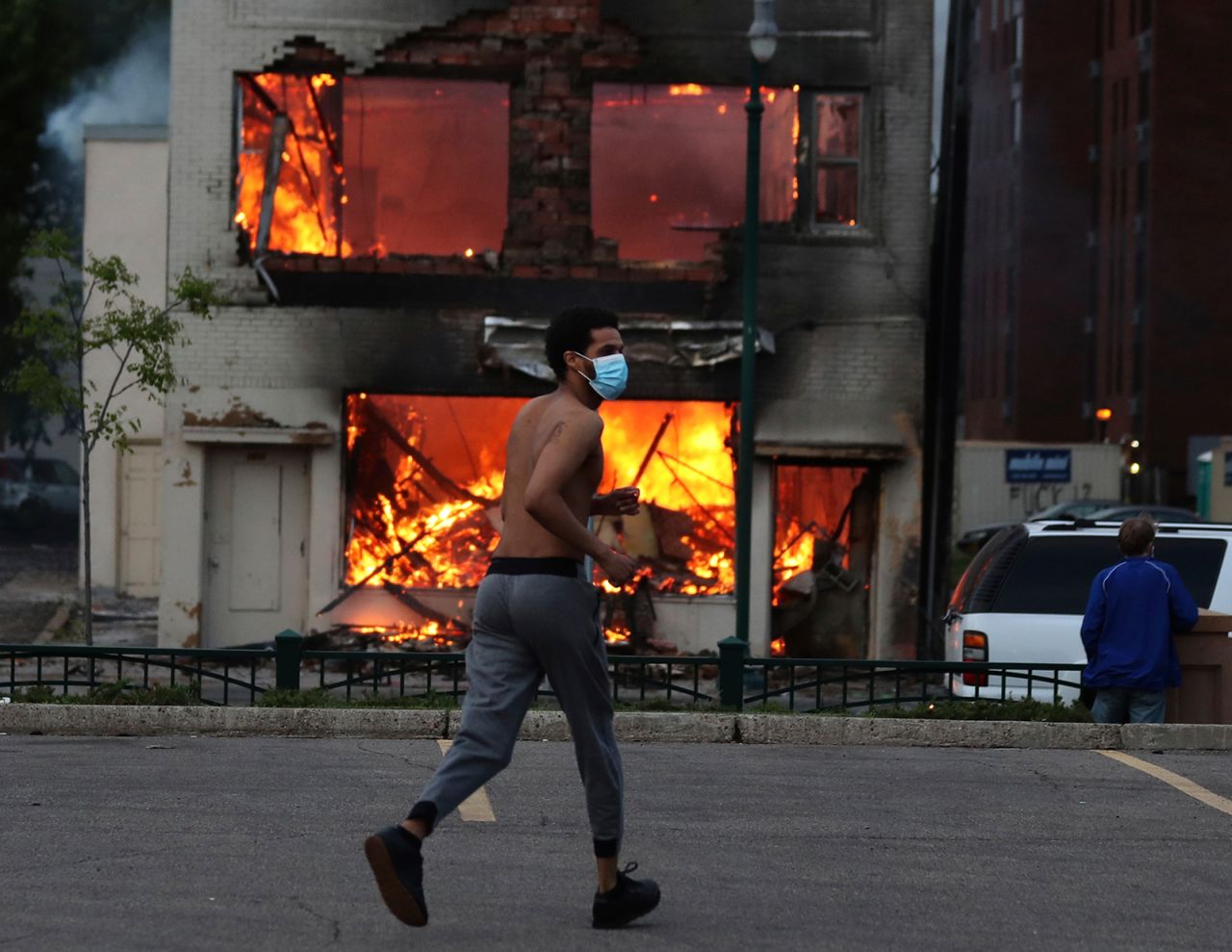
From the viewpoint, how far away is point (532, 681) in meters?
6.53

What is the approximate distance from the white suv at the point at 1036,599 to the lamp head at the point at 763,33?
489 centimetres

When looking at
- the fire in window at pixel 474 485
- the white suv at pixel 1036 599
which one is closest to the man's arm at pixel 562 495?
the white suv at pixel 1036 599

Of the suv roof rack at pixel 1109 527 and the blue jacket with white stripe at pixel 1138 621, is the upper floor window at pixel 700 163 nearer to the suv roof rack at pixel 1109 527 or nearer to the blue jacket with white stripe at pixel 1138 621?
the suv roof rack at pixel 1109 527

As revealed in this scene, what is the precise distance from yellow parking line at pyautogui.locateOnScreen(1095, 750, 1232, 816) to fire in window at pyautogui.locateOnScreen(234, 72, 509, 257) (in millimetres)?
10491

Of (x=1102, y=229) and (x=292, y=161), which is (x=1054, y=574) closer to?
(x=292, y=161)

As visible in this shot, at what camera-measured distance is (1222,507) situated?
45750mm

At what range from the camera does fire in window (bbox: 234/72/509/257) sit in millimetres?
21062

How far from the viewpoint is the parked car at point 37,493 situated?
4169cm

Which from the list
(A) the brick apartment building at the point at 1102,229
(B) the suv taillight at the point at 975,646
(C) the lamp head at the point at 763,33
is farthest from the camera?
(A) the brick apartment building at the point at 1102,229

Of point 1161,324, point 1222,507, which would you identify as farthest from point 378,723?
point 1161,324

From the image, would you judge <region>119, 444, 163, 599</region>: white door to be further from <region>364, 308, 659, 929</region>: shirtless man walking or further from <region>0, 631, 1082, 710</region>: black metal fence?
<region>364, 308, 659, 929</region>: shirtless man walking

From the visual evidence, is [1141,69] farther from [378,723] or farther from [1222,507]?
[378,723]

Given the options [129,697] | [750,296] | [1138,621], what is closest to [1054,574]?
[1138,621]

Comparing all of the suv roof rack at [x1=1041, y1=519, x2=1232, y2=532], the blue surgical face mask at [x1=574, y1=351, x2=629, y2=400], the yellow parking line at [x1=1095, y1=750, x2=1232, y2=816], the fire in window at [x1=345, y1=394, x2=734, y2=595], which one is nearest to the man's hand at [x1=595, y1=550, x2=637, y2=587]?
the blue surgical face mask at [x1=574, y1=351, x2=629, y2=400]
